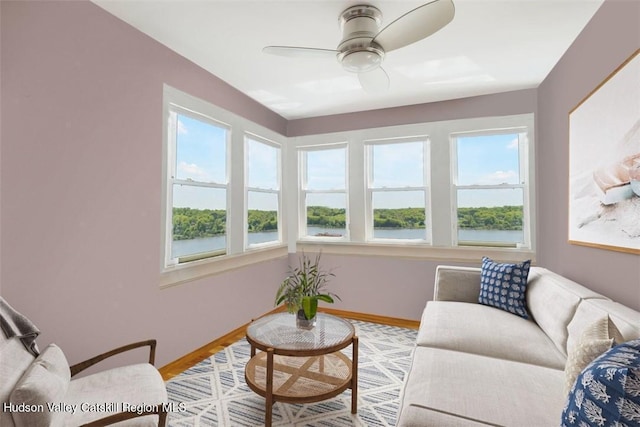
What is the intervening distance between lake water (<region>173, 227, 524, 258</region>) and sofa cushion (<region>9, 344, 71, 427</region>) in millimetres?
1358

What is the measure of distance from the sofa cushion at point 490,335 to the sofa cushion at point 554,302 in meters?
0.08

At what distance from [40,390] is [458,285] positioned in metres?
2.90

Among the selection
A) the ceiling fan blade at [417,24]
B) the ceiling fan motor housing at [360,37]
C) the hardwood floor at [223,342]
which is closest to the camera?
the ceiling fan blade at [417,24]

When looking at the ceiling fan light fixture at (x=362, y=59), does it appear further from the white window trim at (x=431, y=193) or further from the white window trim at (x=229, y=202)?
the white window trim at (x=431, y=193)

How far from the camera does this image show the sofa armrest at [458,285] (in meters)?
2.74

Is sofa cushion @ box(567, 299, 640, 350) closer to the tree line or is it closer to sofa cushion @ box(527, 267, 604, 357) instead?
sofa cushion @ box(527, 267, 604, 357)

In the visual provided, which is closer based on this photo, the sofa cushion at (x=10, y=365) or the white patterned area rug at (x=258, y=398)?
the sofa cushion at (x=10, y=365)

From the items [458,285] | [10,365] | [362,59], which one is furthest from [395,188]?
[10,365]

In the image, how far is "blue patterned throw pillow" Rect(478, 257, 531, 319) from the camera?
237 centimetres

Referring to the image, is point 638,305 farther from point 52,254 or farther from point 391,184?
point 52,254

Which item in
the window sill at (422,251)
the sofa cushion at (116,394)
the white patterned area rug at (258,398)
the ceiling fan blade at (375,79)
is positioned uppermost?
the ceiling fan blade at (375,79)

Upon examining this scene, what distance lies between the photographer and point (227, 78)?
10.1 ft

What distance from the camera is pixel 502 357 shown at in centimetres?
179

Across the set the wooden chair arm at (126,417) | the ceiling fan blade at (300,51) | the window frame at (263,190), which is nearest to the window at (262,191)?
the window frame at (263,190)
